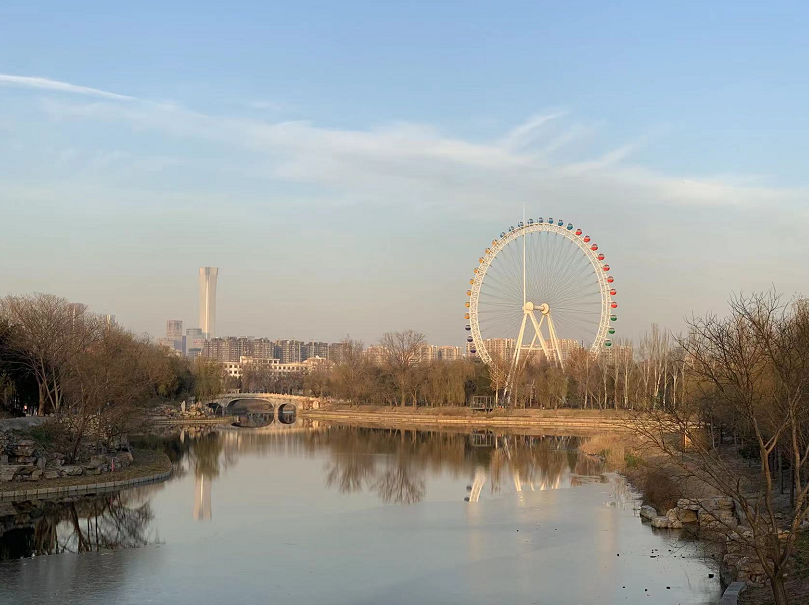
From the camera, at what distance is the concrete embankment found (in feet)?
181

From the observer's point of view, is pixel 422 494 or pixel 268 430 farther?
pixel 268 430

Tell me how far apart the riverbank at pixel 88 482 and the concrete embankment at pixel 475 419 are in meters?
26.8

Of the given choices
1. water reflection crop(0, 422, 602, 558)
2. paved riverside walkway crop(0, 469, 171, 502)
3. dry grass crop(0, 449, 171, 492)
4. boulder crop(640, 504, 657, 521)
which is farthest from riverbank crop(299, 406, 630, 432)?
paved riverside walkway crop(0, 469, 171, 502)

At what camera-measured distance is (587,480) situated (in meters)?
29.5

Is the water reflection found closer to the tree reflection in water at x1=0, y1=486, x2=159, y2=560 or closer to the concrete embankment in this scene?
the tree reflection in water at x1=0, y1=486, x2=159, y2=560

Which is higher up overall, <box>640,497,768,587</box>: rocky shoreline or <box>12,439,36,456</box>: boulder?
<box>12,439,36,456</box>: boulder

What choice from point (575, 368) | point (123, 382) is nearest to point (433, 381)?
point (575, 368)

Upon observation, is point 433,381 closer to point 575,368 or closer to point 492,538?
point 575,368

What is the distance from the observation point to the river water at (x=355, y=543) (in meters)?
13.9

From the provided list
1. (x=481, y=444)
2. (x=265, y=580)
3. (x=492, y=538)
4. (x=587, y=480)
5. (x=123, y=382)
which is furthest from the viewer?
(x=481, y=444)

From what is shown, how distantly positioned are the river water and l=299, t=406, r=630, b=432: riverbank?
23434mm

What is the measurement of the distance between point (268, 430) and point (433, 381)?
47.5ft

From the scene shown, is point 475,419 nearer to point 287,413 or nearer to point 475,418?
point 475,418

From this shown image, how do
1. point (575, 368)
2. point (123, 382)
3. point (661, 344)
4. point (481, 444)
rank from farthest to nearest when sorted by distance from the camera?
point (575, 368), point (661, 344), point (481, 444), point (123, 382)
